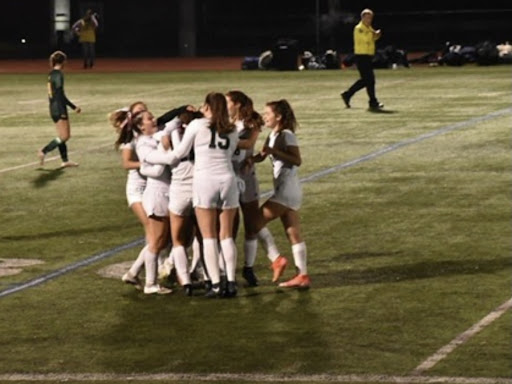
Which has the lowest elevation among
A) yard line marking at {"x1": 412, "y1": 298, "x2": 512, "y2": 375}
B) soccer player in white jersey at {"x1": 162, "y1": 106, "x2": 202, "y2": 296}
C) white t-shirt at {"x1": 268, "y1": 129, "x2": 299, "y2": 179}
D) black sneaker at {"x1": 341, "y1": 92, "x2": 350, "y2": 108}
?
yard line marking at {"x1": 412, "y1": 298, "x2": 512, "y2": 375}

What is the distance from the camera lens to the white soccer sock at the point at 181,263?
13578 millimetres

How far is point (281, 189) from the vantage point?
46.3 ft

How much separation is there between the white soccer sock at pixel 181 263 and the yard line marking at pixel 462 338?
8.41 feet

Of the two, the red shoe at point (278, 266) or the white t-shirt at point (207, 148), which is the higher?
the white t-shirt at point (207, 148)

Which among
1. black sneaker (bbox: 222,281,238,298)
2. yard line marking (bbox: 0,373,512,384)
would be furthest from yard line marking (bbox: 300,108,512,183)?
yard line marking (bbox: 0,373,512,384)

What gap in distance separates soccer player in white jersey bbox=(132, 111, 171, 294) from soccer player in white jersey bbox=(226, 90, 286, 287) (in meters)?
0.65

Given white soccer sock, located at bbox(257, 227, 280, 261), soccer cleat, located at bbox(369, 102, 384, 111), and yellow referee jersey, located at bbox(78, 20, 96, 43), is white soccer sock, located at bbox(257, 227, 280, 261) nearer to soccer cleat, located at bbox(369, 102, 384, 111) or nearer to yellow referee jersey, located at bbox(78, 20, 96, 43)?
soccer cleat, located at bbox(369, 102, 384, 111)

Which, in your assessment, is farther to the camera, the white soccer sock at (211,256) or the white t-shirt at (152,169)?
the white t-shirt at (152,169)

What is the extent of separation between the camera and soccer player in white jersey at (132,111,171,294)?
45.1 feet

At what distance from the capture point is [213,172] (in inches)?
522

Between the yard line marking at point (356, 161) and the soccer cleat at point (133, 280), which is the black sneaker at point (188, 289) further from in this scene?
the yard line marking at point (356, 161)

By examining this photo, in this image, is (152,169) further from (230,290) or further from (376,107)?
(376,107)

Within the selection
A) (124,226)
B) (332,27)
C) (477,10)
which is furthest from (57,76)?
(477,10)

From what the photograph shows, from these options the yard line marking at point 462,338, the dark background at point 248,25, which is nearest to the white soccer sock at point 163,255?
the yard line marking at point 462,338
